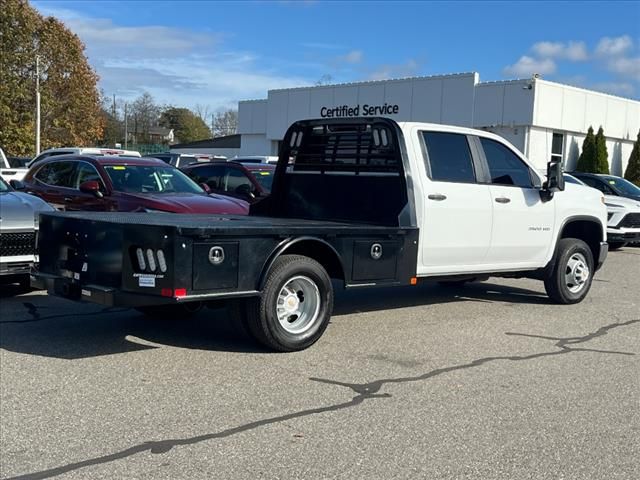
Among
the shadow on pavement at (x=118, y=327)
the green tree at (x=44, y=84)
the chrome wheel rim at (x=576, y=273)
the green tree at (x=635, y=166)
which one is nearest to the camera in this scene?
the shadow on pavement at (x=118, y=327)

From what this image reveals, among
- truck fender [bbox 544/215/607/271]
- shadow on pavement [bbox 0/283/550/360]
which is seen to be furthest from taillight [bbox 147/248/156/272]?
truck fender [bbox 544/215/607/271]

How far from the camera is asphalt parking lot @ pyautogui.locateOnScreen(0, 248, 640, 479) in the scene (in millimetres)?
4238

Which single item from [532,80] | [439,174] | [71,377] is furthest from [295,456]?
[532,80]

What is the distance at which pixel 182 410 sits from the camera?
507 centimetres

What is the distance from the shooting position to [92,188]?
1052 centimetres

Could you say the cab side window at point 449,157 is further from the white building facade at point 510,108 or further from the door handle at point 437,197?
the white building facade at point 510,108

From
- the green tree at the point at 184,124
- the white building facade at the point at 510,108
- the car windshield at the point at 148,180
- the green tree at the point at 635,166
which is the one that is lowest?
the car windshield at the point at 148,180

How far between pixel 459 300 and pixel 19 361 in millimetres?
5561

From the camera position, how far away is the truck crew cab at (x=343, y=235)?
5895 millimetres

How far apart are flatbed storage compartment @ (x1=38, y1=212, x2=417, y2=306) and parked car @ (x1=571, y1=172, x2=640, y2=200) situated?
41.6ft

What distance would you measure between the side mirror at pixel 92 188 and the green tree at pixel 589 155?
86.8 ft

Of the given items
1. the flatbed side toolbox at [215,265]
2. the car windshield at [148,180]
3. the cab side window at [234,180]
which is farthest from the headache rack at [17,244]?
the cab side window at [234,180]

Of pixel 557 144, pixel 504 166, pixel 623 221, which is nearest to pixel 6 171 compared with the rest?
pixel 504 166

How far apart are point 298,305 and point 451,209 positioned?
2178mm
